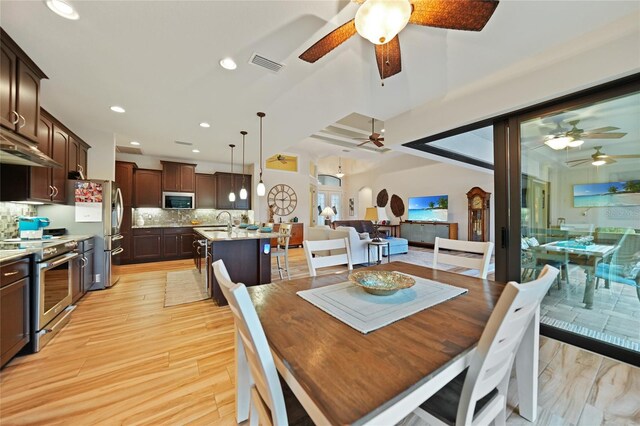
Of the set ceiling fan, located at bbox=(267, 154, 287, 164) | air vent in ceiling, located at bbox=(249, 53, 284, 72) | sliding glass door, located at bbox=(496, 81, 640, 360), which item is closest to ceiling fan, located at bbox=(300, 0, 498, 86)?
air vent in ceiling, located at bbox=(249, 53, 284, 72)

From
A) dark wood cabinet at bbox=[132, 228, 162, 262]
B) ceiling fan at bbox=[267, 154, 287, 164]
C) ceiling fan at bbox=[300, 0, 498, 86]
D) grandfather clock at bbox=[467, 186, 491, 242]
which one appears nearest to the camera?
ceiling fan at bbox=[300, 0, 498, 86]

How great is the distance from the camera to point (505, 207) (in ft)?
8.30

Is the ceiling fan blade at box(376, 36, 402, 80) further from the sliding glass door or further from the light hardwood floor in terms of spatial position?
the light hardwood floor

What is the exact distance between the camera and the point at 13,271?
1.88 m

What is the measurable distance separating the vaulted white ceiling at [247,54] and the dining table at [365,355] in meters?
1.87

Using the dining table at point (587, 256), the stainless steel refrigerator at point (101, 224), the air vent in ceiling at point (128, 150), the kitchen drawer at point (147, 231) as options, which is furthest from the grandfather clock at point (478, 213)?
the air vent in ceiling at point (128, 150)

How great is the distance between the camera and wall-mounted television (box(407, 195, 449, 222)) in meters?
7.79

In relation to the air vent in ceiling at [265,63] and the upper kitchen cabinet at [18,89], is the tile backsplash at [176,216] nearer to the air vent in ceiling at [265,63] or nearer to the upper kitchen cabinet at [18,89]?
the upper kitchen cabinet at [18,89]

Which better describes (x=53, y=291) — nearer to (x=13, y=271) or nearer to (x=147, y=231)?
(x=13, y=271)

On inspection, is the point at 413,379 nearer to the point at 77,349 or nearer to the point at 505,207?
the point at 505,207

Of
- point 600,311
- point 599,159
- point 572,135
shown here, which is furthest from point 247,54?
point 600,311

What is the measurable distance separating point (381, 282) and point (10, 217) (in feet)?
13.7

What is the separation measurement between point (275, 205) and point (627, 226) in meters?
6.87

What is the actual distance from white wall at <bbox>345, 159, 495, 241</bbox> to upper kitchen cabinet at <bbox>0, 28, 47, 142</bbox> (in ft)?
27.4
